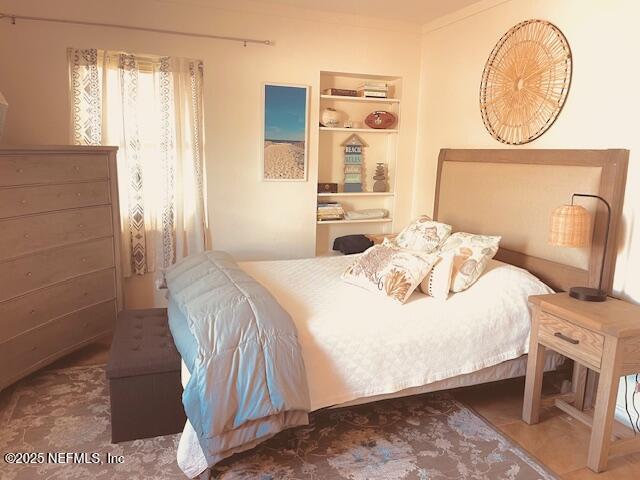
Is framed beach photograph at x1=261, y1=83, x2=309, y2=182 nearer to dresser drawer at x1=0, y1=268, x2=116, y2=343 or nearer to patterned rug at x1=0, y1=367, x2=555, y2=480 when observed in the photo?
dresser drawer at x1=0, y1=268, x2=116, y2=343

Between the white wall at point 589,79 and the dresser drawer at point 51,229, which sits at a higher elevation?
the white wall at point 589,79

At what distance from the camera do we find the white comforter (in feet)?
7.30

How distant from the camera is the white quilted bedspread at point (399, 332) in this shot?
2.24 meters

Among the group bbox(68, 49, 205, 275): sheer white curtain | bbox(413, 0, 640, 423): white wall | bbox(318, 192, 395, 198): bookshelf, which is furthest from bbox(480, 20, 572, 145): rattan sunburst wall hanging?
bbox(68, 49, 205, 275): sheer white curtain

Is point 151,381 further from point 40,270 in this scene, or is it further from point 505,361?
point 505,361

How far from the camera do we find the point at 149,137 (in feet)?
11.8

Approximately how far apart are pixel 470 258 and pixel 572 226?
0.57 metres

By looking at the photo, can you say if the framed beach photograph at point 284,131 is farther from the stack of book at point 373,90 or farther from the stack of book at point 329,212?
the stack of book at point 373,90

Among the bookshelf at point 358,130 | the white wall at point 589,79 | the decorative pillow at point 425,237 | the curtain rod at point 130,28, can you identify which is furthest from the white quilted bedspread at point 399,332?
the curtain rod at point 130,28

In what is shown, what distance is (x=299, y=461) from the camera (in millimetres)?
2205

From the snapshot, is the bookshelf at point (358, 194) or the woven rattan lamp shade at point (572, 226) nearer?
the woven rattan lamp shade at point (572, 226)

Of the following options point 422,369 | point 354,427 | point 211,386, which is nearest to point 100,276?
point 211,386

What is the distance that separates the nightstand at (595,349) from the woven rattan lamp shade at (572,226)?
0.29m

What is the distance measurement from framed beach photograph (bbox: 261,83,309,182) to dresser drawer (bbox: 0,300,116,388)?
5.33 feet
